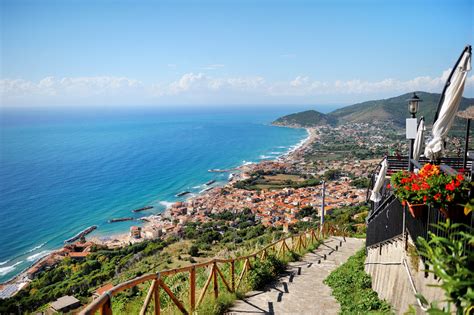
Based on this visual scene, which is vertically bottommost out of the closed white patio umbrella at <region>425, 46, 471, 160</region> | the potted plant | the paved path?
the paved path

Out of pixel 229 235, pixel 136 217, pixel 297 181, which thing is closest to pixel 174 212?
pixel 136 217

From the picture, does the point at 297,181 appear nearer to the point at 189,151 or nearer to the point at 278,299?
the point at 189,151

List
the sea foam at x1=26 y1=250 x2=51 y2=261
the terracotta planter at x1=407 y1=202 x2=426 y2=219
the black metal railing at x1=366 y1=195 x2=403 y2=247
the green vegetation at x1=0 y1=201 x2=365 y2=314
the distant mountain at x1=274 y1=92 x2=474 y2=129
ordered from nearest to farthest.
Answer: the terracotta planter at x1=407 y1=202 x2=426 y2=219 < the black metal railing at x1=366 y1=195 x2=403 y2=247 < the green vegetation at x1=0 y1=201 x2=365 y2=314 < the sea foam at x1=26 y1=250 x2=51 y2=261 < the distant mountain at x1=274 y1=92 x2=474 y2=129

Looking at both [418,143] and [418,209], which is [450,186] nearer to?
[418,209]

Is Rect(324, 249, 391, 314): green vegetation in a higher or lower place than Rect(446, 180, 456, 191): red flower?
lower

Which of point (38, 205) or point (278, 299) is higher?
point (278, 299)

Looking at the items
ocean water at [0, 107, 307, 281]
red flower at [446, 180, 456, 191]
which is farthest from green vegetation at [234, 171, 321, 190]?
red flower at [446, 180, 456, 191]

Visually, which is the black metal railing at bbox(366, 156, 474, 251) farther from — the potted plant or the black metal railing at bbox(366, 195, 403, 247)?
the potted plant

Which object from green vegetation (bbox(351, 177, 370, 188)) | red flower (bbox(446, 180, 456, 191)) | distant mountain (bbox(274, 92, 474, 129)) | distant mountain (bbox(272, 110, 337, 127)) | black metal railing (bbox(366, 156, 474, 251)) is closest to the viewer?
red flower (bbox(446, 180, 456, 191))
